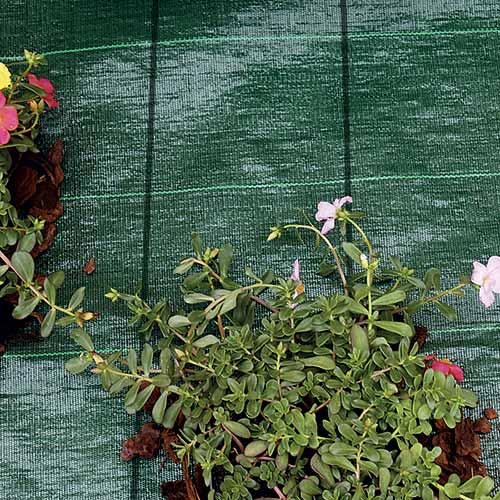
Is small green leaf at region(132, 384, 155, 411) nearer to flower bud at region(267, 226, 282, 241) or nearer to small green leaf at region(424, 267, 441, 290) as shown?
flower bud at region(267, 226, 282, 241)

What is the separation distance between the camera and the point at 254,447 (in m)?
1.08

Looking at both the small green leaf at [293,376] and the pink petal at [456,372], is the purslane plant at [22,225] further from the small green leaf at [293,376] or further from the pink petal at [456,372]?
the pink petal at [456,372]

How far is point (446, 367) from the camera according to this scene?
1128 mm

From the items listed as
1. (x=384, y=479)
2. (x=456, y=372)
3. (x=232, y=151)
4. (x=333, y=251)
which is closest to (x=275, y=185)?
(x=232, y=151)

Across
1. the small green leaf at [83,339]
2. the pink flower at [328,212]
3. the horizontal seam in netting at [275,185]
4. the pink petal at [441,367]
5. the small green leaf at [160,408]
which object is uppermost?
the horizontal seam in netting at [275,185]

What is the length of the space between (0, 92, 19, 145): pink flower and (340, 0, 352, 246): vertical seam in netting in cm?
52

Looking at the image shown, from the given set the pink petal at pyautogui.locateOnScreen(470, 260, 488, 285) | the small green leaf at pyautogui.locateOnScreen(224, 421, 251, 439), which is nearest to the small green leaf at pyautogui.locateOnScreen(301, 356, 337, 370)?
the small green leaf at pyautogui.locateOnScreen(224, 421, 251, 439)

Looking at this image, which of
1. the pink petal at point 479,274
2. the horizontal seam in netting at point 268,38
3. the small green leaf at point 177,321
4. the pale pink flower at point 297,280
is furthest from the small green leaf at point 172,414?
the horizontal seam in netting at point 268,38

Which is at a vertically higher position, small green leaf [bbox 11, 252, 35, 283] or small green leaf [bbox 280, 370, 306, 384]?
small green leaf [bbox 11, 252, 35, 283]

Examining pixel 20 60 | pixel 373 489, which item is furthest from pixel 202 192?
pixel 373 489

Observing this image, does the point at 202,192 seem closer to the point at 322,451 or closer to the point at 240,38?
the point at 240,38

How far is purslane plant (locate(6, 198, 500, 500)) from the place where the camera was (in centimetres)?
105

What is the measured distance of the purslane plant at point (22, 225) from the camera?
116 cm

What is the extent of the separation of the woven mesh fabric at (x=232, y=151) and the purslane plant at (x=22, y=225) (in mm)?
108
